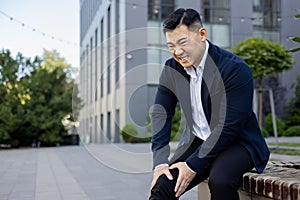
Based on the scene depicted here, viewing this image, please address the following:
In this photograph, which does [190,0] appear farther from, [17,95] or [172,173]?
[172,173]

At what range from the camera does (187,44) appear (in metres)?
1.66

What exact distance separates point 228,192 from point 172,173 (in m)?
0.27

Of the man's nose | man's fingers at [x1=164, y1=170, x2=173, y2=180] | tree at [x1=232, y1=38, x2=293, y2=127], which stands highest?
tree at [x1=232, y1=38, x2=293, y2=127]

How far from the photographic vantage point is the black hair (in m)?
1.65

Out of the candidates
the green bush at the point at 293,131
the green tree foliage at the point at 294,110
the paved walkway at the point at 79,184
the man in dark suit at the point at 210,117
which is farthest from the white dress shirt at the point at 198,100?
the green tree foliage at the point at 294,110

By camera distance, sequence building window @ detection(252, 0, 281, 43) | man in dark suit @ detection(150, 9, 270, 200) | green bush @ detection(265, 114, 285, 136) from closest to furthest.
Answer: man in dark suit @ detection(150, 9, 270, 200) → green bush @ detection(265, 114, 285, 136) → building window @ detection(252, 0, 281, 43)

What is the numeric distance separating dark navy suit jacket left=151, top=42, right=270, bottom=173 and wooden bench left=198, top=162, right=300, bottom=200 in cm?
6

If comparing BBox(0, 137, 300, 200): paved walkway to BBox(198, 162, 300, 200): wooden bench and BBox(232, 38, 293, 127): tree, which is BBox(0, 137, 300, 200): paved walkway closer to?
BBox(198, 162, 300, 200): wooden bench

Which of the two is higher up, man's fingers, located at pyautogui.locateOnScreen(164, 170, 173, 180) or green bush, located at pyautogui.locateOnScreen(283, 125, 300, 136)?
man's fingers, located at pyautogui.locateOnScreen(164, 170, 173, 180)

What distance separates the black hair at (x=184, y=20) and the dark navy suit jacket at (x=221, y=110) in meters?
0.15

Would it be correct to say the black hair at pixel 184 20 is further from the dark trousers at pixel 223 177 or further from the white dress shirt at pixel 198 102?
the dark trousers at pixel 223 177

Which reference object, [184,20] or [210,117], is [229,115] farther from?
[184,20]

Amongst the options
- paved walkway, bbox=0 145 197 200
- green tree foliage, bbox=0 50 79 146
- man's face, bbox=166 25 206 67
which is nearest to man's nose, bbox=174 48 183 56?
man's face, bbox=166 25 206 67

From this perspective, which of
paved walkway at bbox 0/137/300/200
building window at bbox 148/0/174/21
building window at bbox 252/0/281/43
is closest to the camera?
paved walkway at bbox 0/137/300/200
